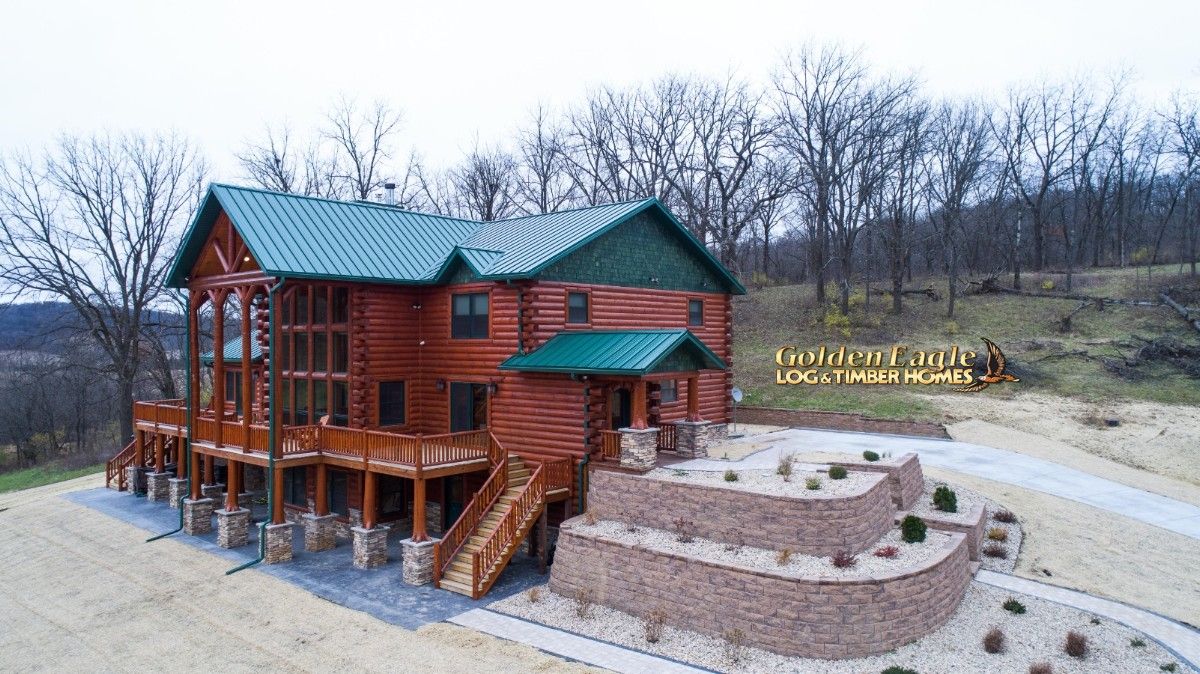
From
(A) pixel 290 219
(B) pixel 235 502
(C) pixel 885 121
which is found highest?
(C) pixel 885 121

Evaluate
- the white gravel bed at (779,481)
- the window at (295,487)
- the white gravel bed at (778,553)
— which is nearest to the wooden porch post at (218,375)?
the window at (295,487)

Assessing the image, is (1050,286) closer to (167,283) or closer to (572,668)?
(572,668)

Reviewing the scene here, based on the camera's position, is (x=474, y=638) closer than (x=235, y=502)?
Yes

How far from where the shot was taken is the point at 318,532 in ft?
63.4

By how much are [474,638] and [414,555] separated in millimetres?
3403

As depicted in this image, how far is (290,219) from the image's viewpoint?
20.7 m

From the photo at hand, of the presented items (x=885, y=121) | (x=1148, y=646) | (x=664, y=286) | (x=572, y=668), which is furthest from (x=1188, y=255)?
(x=572, y=668)

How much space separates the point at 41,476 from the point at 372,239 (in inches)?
961

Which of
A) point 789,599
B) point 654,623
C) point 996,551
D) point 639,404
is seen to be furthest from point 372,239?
point 996,551

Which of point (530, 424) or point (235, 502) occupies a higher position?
point (530, 424)

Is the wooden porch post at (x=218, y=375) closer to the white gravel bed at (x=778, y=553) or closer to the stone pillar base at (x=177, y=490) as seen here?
the stone pillar base at (x=177, y=490)

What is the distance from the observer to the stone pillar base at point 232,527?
19766 mm

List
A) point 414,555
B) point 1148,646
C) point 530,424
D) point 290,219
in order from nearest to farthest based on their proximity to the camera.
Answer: point 1148,646 < point 414,555 < point 530,424 < point 290,219

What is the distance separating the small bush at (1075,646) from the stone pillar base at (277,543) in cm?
1702
